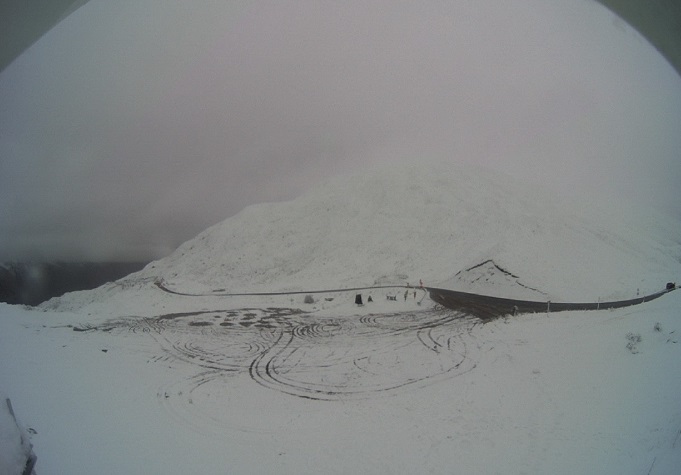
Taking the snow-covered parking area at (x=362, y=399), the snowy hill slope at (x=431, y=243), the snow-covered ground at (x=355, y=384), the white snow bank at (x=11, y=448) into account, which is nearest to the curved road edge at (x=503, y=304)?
the snow-covered ground at (x=355, y=384)

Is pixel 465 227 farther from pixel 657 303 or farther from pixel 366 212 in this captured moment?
pixel 657 303

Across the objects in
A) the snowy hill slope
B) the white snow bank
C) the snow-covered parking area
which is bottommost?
the snow-covered parking area

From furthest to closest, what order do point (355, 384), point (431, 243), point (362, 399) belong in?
point (431, 243) → point (355, 384) → point (362, 399)

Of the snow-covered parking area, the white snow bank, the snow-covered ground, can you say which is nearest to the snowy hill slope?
the snow-covered ground

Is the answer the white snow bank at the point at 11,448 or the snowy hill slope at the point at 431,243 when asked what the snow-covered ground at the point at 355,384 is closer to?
the snowy hill slope at the point at 431,243

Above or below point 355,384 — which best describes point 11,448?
above

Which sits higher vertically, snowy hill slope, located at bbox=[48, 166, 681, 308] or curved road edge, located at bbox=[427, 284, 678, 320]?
snowy hill slope, located at bbox=[48, 166, 681, 308]

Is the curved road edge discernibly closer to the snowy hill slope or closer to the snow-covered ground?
the snow-covered ground

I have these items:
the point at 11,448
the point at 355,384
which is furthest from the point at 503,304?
the point at 11,448

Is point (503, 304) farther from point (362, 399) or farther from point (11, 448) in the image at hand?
point (11, 448)
